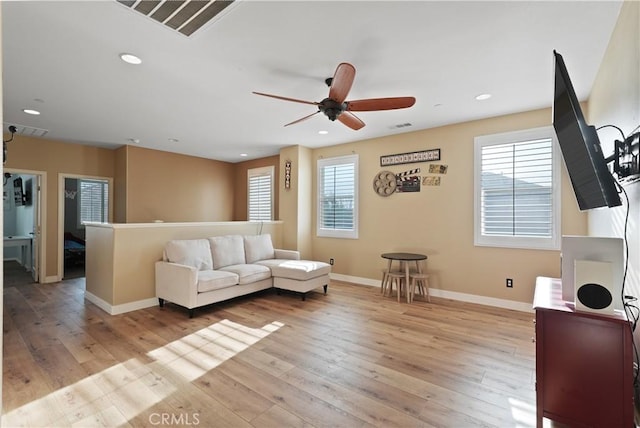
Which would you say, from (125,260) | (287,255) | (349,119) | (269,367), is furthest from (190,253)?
(349,119)

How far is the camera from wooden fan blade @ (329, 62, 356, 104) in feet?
7.75

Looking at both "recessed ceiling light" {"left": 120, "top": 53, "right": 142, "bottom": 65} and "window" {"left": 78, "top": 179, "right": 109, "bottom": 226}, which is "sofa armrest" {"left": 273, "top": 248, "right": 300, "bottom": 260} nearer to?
"recessed ceiling light" {"left": 120, "top": 53, "right": 142, "bottom": 65}

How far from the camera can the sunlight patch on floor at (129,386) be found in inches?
77.9

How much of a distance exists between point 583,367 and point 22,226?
1051cm

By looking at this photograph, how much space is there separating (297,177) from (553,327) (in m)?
4.69

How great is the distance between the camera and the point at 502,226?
418 cm

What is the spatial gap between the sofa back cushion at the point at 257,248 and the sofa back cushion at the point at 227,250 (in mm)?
111

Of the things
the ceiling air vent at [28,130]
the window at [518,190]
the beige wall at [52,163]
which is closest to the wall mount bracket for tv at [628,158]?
the window at [518,190]

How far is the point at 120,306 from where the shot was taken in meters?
3.89

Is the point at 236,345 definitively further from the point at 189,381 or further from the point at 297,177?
the point at 297,177

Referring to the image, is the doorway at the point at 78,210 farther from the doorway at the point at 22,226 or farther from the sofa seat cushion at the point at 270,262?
the sofa seat cushion at the point at 270,262

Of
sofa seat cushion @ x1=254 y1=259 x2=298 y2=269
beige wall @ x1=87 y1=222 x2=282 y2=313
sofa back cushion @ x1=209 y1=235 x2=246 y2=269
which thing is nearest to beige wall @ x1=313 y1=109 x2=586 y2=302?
sofa seat cushion @ x1=254 y1=259 x2=298 y2=269

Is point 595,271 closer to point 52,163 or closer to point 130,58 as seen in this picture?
point 130,58

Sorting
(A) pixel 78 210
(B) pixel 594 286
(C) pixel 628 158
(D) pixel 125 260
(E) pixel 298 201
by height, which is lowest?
(D) pixel 125 260
